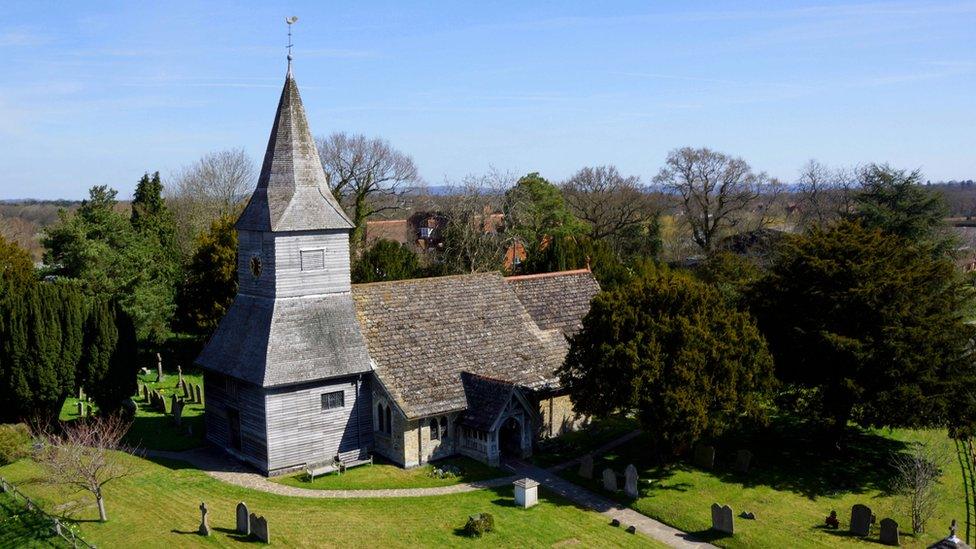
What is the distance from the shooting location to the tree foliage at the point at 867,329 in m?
27.9

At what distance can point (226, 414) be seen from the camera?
103ft

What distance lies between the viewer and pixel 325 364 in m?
29.6

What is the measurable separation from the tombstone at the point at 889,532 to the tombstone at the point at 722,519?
15.0 feet

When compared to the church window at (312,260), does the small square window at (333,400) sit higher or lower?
lower

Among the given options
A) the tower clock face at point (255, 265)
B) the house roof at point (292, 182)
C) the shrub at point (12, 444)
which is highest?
the house roof at point (292, 182)

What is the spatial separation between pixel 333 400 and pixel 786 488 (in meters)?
17.9

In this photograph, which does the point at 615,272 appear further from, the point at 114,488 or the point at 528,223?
the point at 114,488

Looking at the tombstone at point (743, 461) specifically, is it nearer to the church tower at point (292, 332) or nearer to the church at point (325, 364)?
the church at point (325, 364)

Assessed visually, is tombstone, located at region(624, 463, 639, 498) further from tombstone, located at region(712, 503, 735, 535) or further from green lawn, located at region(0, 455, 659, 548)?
tombstone, located at region(712, 503, 735, 535)

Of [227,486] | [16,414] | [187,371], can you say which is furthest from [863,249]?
[187,371]

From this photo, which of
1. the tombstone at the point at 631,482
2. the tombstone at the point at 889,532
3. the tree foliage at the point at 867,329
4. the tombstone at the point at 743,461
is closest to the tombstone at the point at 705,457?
the tombstone at the point at 743,461

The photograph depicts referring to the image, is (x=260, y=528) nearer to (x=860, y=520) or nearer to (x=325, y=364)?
(x=325, y=364)

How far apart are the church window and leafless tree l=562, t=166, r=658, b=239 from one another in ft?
159

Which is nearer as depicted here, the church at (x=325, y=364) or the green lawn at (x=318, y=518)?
the green lawn at (x=318, y=518)
